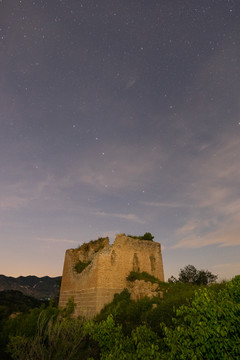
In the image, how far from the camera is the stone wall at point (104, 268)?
23.5 metres

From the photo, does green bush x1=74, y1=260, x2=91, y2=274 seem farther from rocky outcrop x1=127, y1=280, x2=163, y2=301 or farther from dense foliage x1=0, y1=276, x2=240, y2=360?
dense foliage x1=0, y1=276, x2=240, y2=360

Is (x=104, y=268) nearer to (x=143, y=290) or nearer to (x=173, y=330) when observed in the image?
(x=143, y=290)

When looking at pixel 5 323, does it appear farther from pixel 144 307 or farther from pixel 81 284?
pixel 144 307

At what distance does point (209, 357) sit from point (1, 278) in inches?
4673

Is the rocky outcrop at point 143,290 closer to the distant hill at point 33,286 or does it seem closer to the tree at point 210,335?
the tree at point 210,335

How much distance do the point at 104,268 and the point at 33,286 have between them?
341 feet

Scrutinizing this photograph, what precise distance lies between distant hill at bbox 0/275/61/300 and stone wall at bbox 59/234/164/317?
260 feet

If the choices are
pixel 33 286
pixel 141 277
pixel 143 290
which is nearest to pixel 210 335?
pixel 143 290

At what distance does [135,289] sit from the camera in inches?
926

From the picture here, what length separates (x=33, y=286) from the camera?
111062 millimetres

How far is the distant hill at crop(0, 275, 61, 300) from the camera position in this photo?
99.7 m

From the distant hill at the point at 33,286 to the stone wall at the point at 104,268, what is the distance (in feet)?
260

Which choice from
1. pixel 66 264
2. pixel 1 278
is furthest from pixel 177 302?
pixel 1 278

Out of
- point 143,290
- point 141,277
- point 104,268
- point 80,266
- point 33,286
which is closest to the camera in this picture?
point 143,290
